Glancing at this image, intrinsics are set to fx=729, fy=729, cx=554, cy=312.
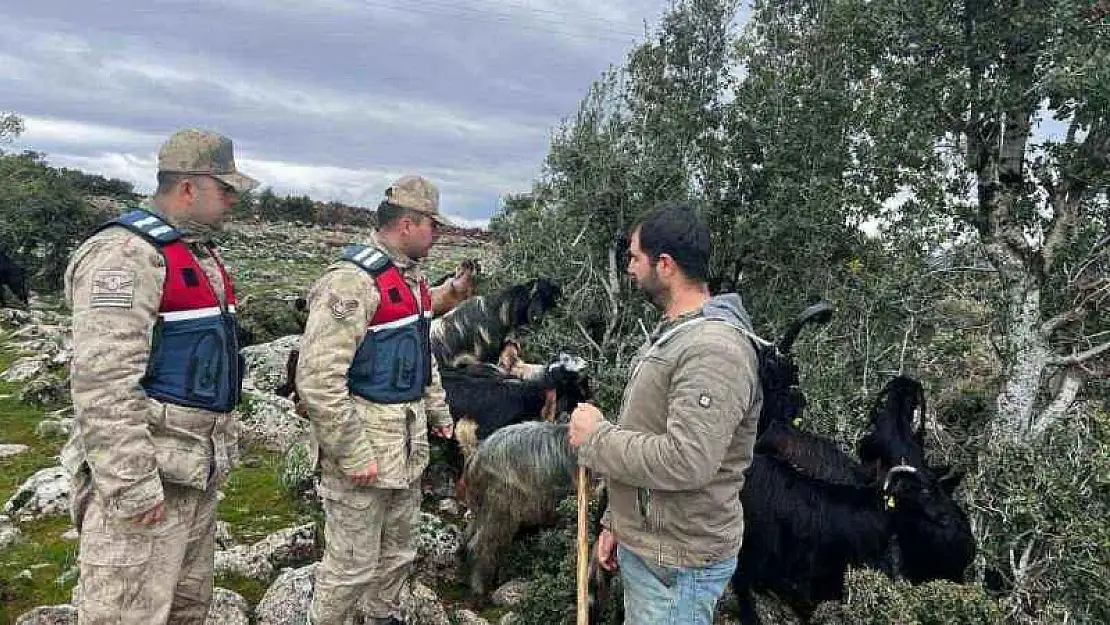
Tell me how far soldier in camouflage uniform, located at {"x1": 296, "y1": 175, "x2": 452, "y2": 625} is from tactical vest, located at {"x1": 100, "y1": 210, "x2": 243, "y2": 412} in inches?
17.5

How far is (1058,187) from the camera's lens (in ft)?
23.1

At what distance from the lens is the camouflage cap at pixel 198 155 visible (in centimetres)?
337

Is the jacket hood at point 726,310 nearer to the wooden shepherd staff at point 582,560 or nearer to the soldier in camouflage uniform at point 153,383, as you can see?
the wooden shepherd staff at point 582,560

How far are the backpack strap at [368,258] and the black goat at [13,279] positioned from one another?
57.7 feet

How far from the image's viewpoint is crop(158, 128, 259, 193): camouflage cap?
133 inches

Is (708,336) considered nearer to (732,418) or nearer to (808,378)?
(732,418)

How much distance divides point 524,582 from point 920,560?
2.90 meters

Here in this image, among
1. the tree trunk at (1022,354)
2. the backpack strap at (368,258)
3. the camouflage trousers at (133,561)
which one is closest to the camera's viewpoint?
the camouflage trousers at (133,561)

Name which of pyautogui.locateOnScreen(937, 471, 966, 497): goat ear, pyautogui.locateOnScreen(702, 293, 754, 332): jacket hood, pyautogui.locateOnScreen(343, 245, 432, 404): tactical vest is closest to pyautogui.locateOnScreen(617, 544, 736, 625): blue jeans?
pyautogui.locateOnScreen(702, 293, 754, 332): jacket hood

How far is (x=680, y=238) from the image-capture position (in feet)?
8.77

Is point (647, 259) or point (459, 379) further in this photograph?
point (459, 379)

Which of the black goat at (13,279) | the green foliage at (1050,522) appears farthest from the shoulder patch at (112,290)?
the black goat at (13,279)

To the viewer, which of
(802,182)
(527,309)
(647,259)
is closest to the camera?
(647,259)

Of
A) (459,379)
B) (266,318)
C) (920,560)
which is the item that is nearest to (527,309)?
(459,379)
